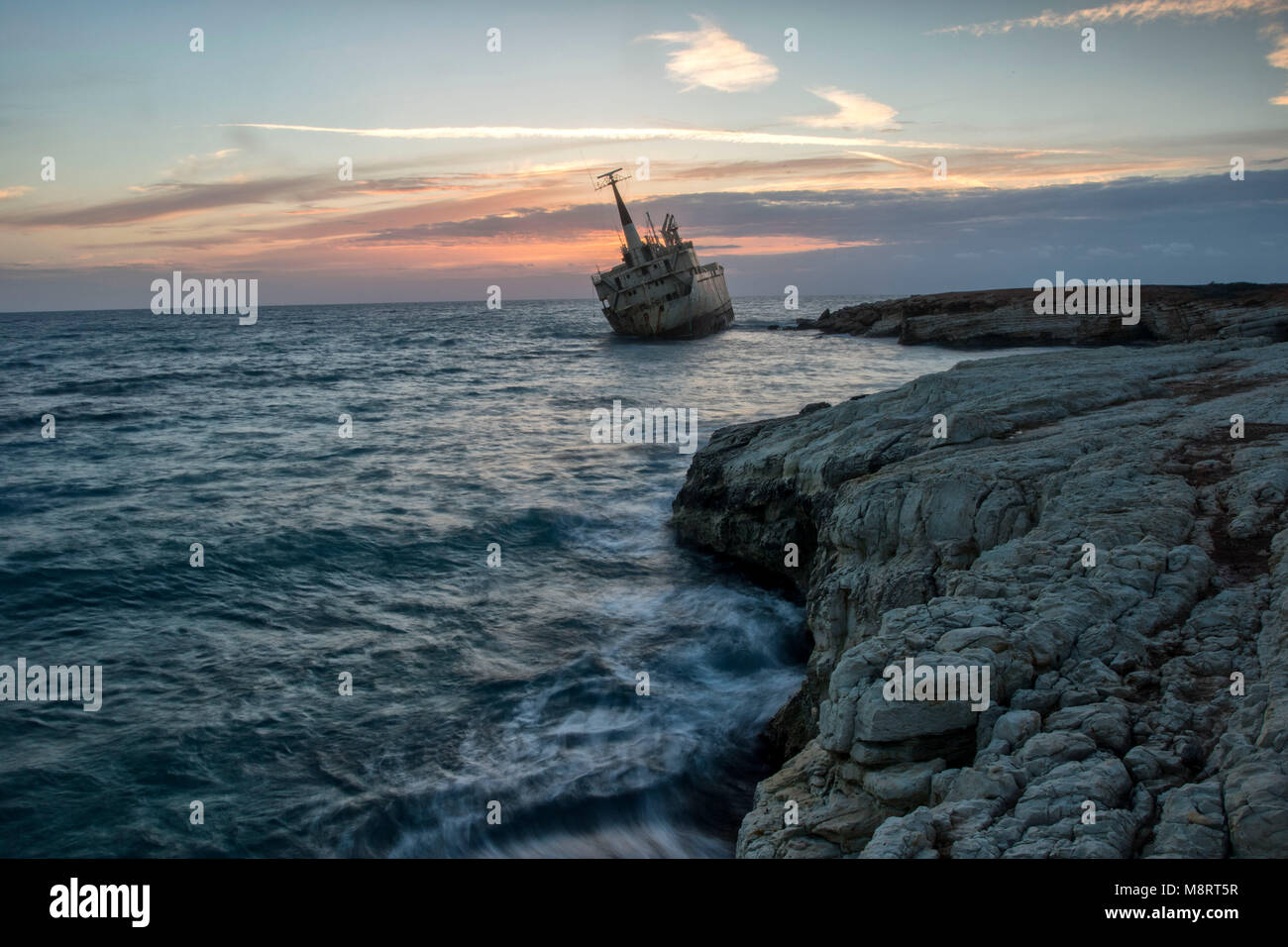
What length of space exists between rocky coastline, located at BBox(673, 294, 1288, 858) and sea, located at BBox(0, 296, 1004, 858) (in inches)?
96.0

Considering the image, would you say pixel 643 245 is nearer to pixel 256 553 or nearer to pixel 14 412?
pixel 14 412

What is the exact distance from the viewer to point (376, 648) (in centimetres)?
1355

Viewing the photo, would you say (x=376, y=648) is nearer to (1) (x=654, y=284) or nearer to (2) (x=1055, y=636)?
(2) (x=1055, y=636)

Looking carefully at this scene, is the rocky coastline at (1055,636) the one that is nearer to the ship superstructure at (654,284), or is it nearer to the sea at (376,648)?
the sea at (376,648)

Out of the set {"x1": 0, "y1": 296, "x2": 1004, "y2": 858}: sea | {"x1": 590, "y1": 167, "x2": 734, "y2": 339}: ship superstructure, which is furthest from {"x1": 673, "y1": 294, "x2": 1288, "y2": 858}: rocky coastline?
{"x1": 590, "y1": 167, "x2": 734, "y2": 339}: ship superstructure

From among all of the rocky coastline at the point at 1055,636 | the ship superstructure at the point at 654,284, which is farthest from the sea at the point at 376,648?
the ship superstructure at the point at 654,284

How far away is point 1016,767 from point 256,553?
1683 cm

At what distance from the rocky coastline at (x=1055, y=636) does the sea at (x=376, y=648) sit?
2439 mm

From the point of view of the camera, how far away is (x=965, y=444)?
11430 millimetres

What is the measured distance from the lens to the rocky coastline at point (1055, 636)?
4754mm

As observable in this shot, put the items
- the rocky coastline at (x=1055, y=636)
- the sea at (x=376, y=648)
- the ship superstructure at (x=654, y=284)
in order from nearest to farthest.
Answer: the rocky coastline at (x=1055, y=636) → the sea at (x=376, y=648) → the ship superstructure at (x=654, y=284)

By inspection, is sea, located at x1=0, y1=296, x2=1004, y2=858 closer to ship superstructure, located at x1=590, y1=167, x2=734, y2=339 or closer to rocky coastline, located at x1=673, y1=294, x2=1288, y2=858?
rocky coastline, located at x1=673, y1=294, x2=1288, y2=858

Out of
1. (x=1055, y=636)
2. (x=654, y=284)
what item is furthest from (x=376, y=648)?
(x=654, y=284)

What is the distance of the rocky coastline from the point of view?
4.75 m
